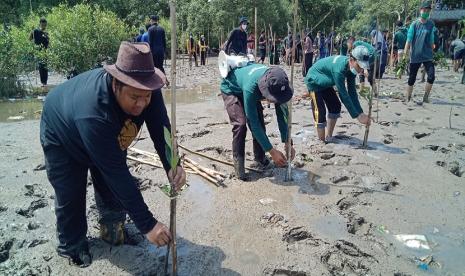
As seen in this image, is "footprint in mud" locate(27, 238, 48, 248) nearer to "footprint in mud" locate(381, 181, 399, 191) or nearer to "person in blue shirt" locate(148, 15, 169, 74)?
"footprint in mud" locate(381, 181, 399, 191)

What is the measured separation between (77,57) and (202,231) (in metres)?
9.23

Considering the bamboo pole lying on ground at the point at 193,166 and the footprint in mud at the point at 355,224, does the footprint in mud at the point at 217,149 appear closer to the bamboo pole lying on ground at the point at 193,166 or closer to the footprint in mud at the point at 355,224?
the bamboo pole lying on ground at the point at 193,166

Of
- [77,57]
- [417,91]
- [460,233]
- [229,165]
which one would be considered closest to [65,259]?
[229,165]

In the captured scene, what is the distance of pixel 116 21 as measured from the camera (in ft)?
45.9

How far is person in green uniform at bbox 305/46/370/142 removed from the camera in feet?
15.5

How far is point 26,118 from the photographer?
773 centimetres

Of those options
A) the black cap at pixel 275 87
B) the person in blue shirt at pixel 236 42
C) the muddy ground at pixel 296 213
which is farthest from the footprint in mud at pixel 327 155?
the person in blue shirt at pixel 236 42

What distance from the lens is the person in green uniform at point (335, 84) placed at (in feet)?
15.5

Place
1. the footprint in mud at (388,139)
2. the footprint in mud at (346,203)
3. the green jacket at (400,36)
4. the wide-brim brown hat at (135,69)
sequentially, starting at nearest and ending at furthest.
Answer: the wide-brim brown hat at (135,69), the footprint in mud at (346,203), the footprint in mud at (388,139), the green jacket at (400,36)

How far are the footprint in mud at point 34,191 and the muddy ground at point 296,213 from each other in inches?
0.8

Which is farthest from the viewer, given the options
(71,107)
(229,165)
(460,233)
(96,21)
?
(96,21)

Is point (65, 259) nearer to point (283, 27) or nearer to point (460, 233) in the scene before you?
point (460, 233)

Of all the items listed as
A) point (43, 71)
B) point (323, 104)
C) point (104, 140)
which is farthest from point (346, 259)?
point (43, 71)

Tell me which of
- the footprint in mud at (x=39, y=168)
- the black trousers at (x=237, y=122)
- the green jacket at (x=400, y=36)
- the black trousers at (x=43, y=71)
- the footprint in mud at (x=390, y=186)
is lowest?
the footprint in mud at (x=390, y=186)
